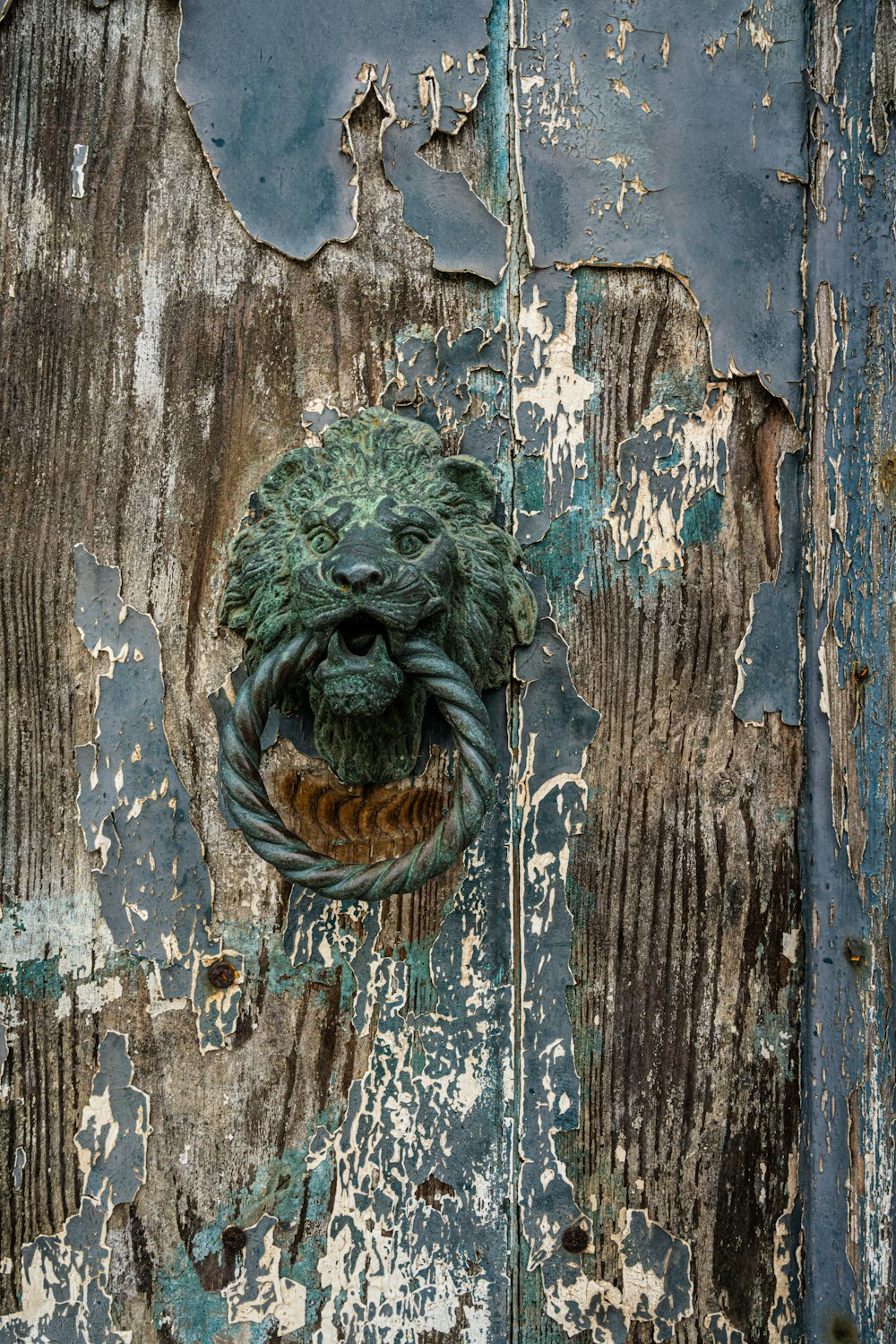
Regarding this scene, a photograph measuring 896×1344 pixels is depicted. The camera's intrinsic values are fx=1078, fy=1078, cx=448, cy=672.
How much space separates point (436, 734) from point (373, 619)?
157 mm

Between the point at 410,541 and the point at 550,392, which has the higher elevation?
the point at 550,392

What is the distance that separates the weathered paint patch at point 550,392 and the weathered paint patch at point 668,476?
4cm

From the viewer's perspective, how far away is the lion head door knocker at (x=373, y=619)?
652 mm

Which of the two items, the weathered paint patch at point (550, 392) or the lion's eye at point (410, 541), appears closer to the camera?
the lion's eye at point (410, 541)

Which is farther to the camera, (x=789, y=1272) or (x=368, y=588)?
(x=789, y=1272)

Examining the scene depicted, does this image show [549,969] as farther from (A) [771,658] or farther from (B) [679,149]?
(B) [679,149]

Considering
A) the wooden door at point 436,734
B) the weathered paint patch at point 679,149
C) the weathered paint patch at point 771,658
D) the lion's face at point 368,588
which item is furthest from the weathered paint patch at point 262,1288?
the weathered paint patch at point 679,149

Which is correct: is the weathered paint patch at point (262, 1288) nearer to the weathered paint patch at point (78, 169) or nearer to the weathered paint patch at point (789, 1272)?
the weathered paint patch at point (789, 1272)

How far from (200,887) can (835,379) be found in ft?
1.95

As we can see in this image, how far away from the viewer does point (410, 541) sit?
689 millimetres

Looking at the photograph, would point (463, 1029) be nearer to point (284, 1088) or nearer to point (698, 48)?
point (284, 1088)

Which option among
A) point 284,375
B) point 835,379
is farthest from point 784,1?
point 284,375

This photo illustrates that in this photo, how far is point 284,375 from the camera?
0.80m

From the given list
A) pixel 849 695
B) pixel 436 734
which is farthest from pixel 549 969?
pixel 849 695
